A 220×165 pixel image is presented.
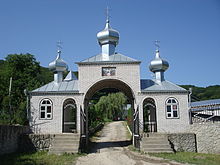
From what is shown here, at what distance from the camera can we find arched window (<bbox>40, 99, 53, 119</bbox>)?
52.9 feet

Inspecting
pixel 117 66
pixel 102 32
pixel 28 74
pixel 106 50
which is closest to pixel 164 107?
pixel 117 66

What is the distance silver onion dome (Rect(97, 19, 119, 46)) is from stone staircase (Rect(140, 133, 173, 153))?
735cm

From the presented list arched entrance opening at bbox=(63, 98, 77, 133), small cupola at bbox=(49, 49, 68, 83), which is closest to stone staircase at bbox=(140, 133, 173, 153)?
arched entrance opening at bbox=(63, 98, 77, 133)

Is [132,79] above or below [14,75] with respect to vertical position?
below

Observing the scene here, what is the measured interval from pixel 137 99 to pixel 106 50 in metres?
4.32

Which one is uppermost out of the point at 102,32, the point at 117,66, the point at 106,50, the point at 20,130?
the point at 102,32

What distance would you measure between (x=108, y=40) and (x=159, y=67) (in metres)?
4.33

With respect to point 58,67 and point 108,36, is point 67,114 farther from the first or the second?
point 108,36

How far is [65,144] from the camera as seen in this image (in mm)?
13875

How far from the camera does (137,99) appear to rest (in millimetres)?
16078

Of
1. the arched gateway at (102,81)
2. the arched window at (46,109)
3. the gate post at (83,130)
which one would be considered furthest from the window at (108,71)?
the arched window at (46,109)

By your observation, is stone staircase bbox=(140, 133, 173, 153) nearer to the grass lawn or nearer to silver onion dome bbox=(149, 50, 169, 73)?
the grass lawn

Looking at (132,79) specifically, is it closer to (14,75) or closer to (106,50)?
(106,50)

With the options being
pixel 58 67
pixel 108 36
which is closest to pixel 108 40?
pixel 108 36
